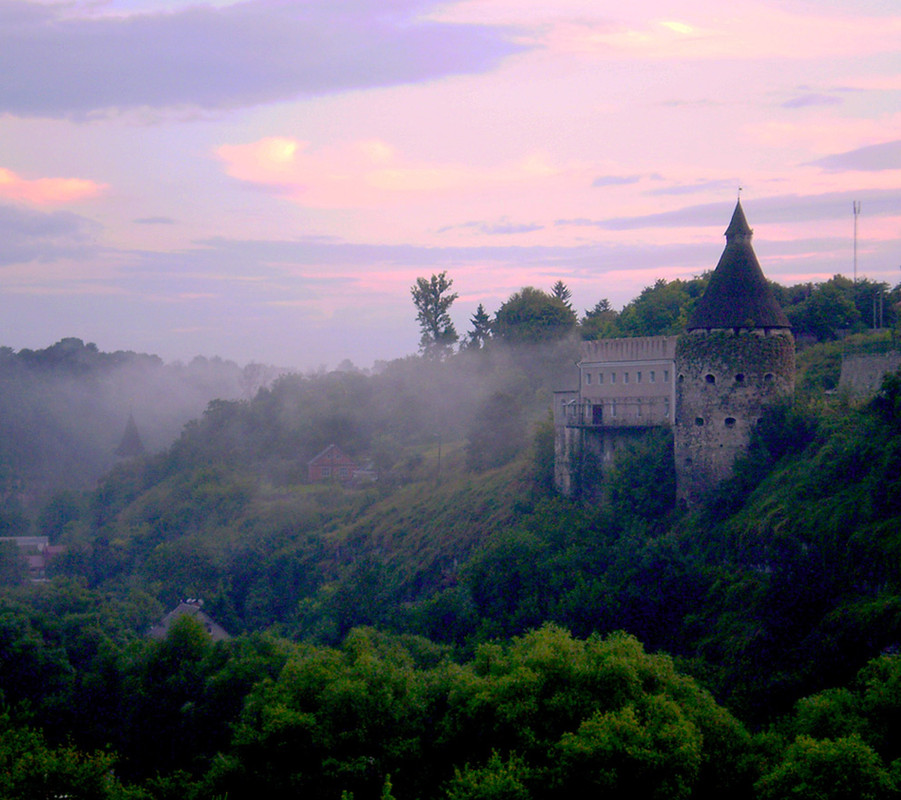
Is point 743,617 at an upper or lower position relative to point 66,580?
upper

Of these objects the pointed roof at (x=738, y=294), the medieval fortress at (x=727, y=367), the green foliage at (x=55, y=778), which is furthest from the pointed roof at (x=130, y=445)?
the green foliage at (x=55, y=778)

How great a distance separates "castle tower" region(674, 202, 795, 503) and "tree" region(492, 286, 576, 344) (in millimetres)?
40976

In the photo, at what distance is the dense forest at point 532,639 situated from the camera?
62.9 feet

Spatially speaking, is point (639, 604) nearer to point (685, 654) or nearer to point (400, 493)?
point (685, 654)

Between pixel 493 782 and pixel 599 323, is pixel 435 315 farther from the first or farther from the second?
pixel 493 782

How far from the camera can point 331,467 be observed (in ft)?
229

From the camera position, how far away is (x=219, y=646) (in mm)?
30062

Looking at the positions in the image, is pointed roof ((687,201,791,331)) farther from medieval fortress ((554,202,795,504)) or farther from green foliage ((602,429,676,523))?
green foliage ((602,429,676,523))

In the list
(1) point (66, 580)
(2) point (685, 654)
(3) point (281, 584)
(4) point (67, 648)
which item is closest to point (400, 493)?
(3) point (281, 584)

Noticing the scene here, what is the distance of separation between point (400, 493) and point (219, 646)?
2574 cm

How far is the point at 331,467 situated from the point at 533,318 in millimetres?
18277

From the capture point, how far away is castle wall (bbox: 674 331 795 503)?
30406 mm

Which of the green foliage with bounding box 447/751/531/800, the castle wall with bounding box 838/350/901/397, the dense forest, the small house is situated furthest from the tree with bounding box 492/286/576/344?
the green foliage with bounding box 447/751/531/800

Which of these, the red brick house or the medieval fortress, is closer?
the medieval fortress
